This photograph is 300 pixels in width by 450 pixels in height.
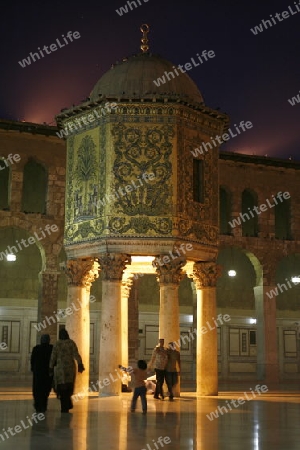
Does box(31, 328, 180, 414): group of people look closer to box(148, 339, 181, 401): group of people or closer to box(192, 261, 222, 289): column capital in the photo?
box(148, 339, 181, 401): group of people

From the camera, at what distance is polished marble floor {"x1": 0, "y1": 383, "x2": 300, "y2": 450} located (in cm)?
766

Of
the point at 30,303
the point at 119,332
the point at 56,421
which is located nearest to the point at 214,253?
the point at 119,332

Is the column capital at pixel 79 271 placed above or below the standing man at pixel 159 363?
above

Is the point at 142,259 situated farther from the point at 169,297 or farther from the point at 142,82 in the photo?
the point at 142,82

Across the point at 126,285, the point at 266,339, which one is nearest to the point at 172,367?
the point at 126,285

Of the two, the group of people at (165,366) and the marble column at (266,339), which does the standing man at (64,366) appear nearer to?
the group of people at (165,366)

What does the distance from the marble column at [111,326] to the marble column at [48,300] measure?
343 inches

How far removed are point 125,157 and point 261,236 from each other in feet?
42.7

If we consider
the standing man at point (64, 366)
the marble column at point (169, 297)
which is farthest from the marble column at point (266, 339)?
the standing man at point (64, 366)

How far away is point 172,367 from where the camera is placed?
14.9 metres

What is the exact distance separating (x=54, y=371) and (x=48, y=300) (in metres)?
11.9

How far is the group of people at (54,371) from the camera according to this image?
450 inches

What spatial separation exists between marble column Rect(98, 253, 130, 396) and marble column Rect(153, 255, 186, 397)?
33.7 inches

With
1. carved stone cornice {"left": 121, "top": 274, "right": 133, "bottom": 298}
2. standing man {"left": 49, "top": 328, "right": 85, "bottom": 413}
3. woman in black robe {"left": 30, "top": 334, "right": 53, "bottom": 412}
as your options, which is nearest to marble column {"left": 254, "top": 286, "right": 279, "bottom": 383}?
carved stone cornice {"left": 121, "top": 274, "right": 133, "bottom": 298}
